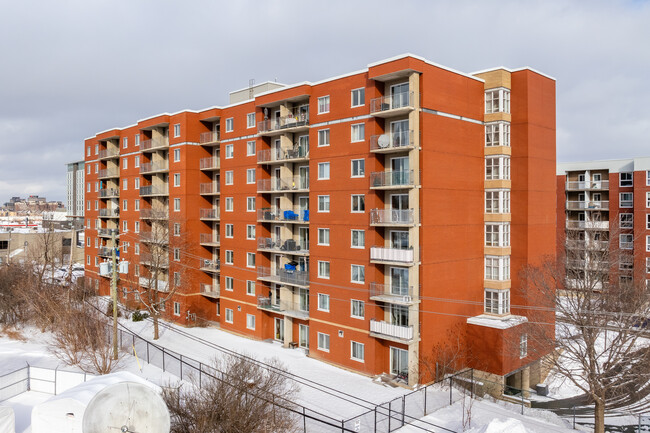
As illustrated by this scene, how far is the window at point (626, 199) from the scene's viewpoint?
54.9 m

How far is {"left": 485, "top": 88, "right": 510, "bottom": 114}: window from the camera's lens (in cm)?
3188

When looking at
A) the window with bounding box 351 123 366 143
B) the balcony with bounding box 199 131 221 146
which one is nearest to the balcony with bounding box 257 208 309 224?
the window with bounding box 351 123 366 143

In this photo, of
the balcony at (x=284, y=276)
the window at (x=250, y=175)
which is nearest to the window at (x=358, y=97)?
the window at (x=250, y=175)

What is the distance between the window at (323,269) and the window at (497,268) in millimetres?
11209

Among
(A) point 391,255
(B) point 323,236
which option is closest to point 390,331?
(A) point 391,255

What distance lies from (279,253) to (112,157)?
3108 centimetres

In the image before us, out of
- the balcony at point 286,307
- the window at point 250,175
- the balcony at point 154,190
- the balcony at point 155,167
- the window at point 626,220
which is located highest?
the balcony at point 155,167

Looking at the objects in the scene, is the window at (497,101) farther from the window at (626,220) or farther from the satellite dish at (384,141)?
the window at (626,220)

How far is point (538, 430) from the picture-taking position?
894 inches

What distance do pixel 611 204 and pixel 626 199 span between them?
163 centimetres

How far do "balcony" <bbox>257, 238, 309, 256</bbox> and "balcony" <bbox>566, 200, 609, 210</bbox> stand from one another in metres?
40.3

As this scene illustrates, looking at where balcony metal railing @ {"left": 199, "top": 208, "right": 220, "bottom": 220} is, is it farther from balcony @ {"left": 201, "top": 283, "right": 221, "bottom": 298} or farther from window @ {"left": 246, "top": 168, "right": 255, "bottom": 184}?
window @ {"left": 246, "top": 168, "right": 255, "bottom": 184}

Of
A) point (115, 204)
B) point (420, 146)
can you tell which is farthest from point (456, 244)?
point (115, 204)

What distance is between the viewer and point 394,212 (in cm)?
2894
